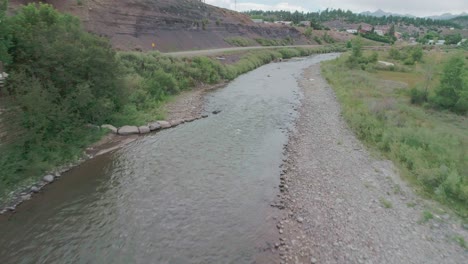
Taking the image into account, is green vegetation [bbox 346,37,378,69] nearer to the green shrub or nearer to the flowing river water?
the green shrub

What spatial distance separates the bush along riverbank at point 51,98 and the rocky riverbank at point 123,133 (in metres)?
0.08

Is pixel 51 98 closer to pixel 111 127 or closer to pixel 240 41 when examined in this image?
pixel 111 127

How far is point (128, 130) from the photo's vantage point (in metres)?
19.1

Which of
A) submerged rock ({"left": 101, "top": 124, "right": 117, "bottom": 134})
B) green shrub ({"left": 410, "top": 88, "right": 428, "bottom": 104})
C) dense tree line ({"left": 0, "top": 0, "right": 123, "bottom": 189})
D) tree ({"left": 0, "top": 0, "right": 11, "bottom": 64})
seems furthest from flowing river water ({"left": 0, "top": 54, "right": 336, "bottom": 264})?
green shrub ({"left": 410, "top": 88, "right": 428, "bottom": 104})

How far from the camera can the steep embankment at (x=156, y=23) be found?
3822cm

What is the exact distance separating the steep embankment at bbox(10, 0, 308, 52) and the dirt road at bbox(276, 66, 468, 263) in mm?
30289

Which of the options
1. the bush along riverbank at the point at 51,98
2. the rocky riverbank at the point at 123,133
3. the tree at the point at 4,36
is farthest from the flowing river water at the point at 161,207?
the tree at the point at 4,36

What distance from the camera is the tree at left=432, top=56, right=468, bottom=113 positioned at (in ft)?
80.8

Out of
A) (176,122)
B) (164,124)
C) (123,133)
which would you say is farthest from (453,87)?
(123,133)

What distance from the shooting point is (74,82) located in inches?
640

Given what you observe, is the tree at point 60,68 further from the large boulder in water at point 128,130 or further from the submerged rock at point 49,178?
the submerged rock at point 49,178

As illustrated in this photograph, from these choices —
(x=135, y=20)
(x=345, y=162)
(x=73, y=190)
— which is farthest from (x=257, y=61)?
(x=73, y=190)

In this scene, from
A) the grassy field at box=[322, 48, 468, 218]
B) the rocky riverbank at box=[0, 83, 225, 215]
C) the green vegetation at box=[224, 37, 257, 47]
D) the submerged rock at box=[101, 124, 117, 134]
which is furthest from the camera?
the green vegetation at box=[224, 37, 257, 47]

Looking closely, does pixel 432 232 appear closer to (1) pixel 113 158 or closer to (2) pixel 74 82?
(1) pixel 113 158
